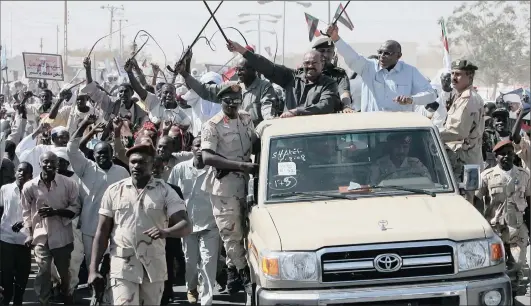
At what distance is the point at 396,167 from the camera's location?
24.4 feet

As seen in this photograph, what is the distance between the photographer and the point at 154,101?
13.1 m

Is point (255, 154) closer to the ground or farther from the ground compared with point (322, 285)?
farther from the ground

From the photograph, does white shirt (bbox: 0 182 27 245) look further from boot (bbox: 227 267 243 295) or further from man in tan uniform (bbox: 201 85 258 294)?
man in tan uniform (bbox: 201 85 258 294)

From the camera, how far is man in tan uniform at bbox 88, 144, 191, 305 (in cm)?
691

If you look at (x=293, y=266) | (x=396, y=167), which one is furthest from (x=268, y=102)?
(x=293, y=266)

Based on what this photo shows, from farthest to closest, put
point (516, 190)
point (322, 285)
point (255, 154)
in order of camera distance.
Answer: point (516, 190)
point (255, 154)
point (322, 285)

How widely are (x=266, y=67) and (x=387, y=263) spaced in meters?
3.27

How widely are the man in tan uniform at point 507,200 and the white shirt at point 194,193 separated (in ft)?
9.43

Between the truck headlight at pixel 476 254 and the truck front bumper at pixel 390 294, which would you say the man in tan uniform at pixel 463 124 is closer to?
the truck headlight at pixel 476 254

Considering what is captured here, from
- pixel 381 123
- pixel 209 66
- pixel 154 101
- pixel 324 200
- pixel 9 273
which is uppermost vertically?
pixel 209 66

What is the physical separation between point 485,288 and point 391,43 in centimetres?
351

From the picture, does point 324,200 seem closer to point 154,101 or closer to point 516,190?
point 516,190

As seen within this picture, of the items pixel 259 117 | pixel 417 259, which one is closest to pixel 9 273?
pixel 259 117

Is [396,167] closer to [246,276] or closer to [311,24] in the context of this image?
[246,276]
